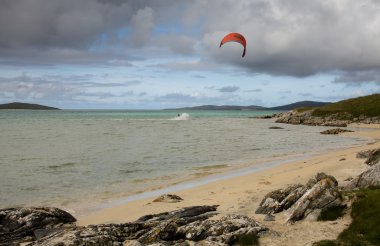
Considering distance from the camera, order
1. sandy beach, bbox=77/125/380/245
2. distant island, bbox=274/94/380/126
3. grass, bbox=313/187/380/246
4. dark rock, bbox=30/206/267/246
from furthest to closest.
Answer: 1. distant island, bbox=274/94/380/126
2. sandy beach, bbox=77/125/380/245
3. dark rock, bbox=30/206/267/246
4. grass, bbox=313/187/380/246

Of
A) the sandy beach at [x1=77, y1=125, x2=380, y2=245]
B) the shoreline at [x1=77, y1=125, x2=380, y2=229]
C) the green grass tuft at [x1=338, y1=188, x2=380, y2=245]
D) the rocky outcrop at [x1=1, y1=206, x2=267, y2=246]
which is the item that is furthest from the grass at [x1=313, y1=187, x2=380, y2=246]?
the shoreline at [x1=77, y1=125, x2=380, y2=229]

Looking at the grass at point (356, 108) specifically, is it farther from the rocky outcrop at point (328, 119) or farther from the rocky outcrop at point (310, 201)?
the rocky outcrop at point (310, 201)

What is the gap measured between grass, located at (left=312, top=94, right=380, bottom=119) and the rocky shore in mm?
107567

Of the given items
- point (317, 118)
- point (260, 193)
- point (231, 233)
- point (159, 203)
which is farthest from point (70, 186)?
point (317, 118)

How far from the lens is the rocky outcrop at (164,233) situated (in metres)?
11.9

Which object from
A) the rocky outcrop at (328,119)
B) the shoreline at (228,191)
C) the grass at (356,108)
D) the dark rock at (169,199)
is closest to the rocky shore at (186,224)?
the shoreline at (228,191)

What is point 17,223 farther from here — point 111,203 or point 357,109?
point 357,109

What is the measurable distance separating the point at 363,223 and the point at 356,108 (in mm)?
119172

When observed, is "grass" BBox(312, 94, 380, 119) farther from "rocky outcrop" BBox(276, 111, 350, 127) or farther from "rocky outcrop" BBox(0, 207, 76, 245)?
"rocky outcrop" BBox(0, 207, 76, 245)

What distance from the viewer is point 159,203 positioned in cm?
1881

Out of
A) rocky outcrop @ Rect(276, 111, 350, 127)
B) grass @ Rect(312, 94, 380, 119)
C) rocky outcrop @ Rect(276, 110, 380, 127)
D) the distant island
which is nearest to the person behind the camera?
rocky outcrop @ Rect(276, 110, 380, 127)

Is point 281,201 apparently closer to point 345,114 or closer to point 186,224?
point 186,224

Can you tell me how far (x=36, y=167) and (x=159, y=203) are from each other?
18.8 metres

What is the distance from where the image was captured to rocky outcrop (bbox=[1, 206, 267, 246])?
39.0 ft
